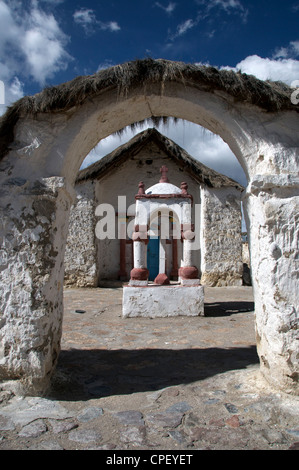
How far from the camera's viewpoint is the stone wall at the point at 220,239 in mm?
11305

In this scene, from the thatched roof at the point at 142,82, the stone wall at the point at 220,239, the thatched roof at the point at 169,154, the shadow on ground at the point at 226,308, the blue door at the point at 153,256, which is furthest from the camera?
the blue door at the point at 153,256

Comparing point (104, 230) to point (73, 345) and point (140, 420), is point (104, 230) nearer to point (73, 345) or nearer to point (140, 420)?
point (73, 345)

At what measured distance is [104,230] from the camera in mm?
12070

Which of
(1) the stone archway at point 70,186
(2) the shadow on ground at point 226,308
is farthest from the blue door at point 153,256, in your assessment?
(1) the stone archway at point 70,186

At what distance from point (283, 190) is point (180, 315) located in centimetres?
413

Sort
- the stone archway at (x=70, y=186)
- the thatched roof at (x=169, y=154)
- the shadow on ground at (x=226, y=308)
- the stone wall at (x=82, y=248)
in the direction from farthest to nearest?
the thatched roof at (x=169, y=154) < the stone wall at (x=82, y=248) < the shadow on ground at (x=226, y=308) < the stone archway at (x=70, y=186)

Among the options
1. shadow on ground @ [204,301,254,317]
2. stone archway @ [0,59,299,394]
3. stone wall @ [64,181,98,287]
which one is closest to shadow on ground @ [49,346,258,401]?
stone archway @ [0,59,299,394]

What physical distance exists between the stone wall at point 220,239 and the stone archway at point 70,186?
27.3 feet

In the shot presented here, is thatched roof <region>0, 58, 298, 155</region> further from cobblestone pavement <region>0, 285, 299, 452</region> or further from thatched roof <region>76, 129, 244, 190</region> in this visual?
thatched roof <region>76, 129, 244, 190</region>

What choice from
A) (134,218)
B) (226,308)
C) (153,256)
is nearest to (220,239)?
(153,256)

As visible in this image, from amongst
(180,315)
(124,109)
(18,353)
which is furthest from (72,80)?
(180,315)

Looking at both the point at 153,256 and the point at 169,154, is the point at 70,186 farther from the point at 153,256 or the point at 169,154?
the point at 169,154

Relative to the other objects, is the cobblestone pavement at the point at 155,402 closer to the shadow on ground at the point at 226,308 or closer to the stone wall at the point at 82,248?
the shadow on ground at the point at 226,308

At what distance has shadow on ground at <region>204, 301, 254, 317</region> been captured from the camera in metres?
6.84
